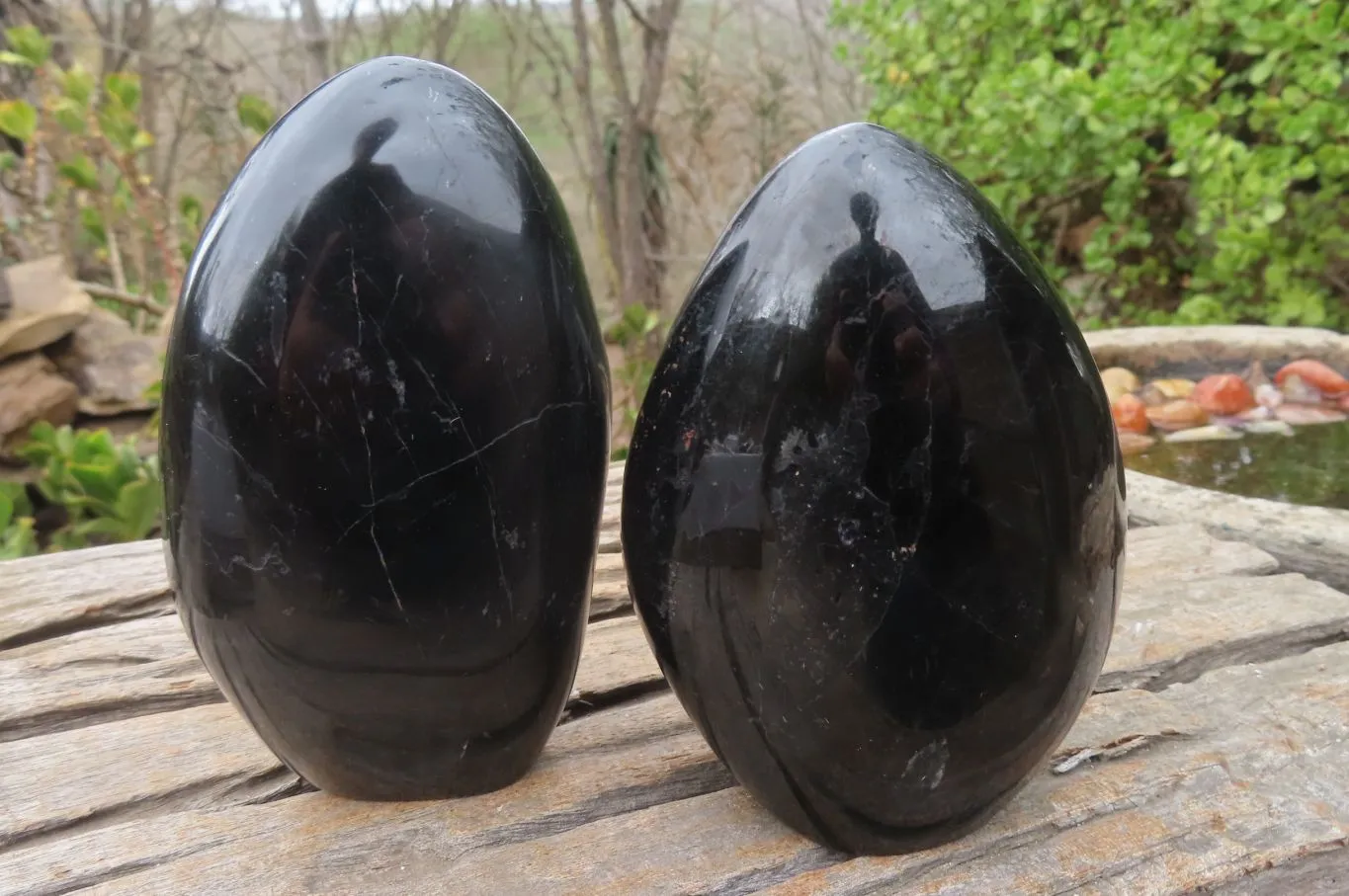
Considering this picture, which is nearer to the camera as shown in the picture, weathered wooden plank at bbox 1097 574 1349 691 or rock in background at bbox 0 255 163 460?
weathered wooden plank at bbox 1097 574 1349 691

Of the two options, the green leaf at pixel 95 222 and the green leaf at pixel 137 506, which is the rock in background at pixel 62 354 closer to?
the green leaf at pixel 95 222

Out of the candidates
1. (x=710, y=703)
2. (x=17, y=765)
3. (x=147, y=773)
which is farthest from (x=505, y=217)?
(x=17, y=765)

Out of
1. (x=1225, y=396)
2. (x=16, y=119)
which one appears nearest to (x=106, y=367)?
(x=16, y=119)

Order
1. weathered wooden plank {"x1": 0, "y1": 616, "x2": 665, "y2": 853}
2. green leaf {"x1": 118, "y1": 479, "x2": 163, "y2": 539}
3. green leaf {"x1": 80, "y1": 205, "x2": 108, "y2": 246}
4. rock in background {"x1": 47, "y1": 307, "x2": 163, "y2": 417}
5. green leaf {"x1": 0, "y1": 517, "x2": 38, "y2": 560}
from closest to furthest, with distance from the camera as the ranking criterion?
weathered wooden plank {"x1": 0, "y1": 616, "x2": 665, "y2": 853}, green leaf {"x1": 0, "y1": 517, "x2": 38, "y2": 560}, green leaf {"x1": 118, "y1": 479, "x2": 163, "y2": 539}, rock in background {"x1": 47, "y1": 307, "x2": 163, "y2": 417}, green leaf {"x1": 80, "y1": 205, "x2": 108, "y2": 246}

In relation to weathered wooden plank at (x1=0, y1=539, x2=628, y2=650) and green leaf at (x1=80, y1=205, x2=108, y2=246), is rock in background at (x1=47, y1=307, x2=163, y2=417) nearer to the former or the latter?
green leaf at (x1=80, y1=205, x2=108, y2=246)

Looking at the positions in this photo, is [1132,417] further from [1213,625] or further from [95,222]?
[95,222]

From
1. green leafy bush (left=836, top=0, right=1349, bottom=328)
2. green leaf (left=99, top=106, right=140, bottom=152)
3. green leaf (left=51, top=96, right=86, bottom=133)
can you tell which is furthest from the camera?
green leaf (left=99, top=106, right=140, bottom=152)

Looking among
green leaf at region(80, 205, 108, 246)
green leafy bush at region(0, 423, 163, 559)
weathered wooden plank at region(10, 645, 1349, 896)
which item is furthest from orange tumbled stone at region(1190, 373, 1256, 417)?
green leaf at region(80, 205, 108, 246)

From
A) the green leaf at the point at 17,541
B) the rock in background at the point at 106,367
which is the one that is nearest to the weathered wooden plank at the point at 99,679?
the green leaf at the point at 17,541
